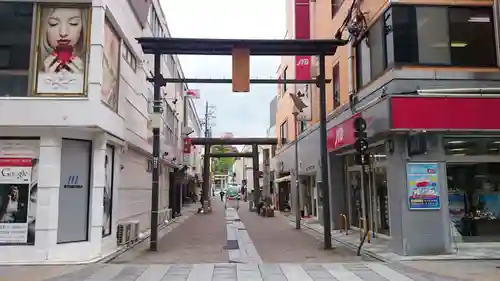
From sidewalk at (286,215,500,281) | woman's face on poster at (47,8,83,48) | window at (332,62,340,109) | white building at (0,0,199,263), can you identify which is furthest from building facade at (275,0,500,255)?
woman's face on poster at (47,8,83,48)

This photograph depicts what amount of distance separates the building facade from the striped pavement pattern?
2.44m

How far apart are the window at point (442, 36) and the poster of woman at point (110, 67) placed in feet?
26.4

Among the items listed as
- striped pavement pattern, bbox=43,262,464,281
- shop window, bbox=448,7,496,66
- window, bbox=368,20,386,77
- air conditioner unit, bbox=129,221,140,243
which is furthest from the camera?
air conditioner unit, bbox=129,221,140,243

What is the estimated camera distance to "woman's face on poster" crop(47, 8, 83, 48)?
11695 mm

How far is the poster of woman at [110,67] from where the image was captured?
1244 cm

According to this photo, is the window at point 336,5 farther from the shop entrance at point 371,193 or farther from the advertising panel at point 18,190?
the advertising panel at point 18,190

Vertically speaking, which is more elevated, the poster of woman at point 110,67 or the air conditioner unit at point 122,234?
the poster of woman at point 110,67

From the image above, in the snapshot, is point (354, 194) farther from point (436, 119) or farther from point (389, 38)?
point (389, 38)

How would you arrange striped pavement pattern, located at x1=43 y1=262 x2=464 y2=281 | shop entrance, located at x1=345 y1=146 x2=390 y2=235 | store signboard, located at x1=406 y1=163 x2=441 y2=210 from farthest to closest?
shop entrance, located at x1=345 y1=146 x2=390 y2=235, store signboard, located at x1=406 y1=163 x2=441 y2=210, striped pavement pattern, located at x1=43 y1=262 x2=464 y2=281

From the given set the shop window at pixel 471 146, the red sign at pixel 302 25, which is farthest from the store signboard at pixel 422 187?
the red sign at pixel 302 25

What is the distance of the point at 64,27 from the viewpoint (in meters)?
11.8

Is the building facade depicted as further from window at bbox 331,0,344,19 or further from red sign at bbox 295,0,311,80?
red sign at bbox 295,0,311,80

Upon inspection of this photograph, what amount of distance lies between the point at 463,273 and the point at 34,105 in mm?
10602

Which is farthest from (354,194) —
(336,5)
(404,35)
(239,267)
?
(239,267)
